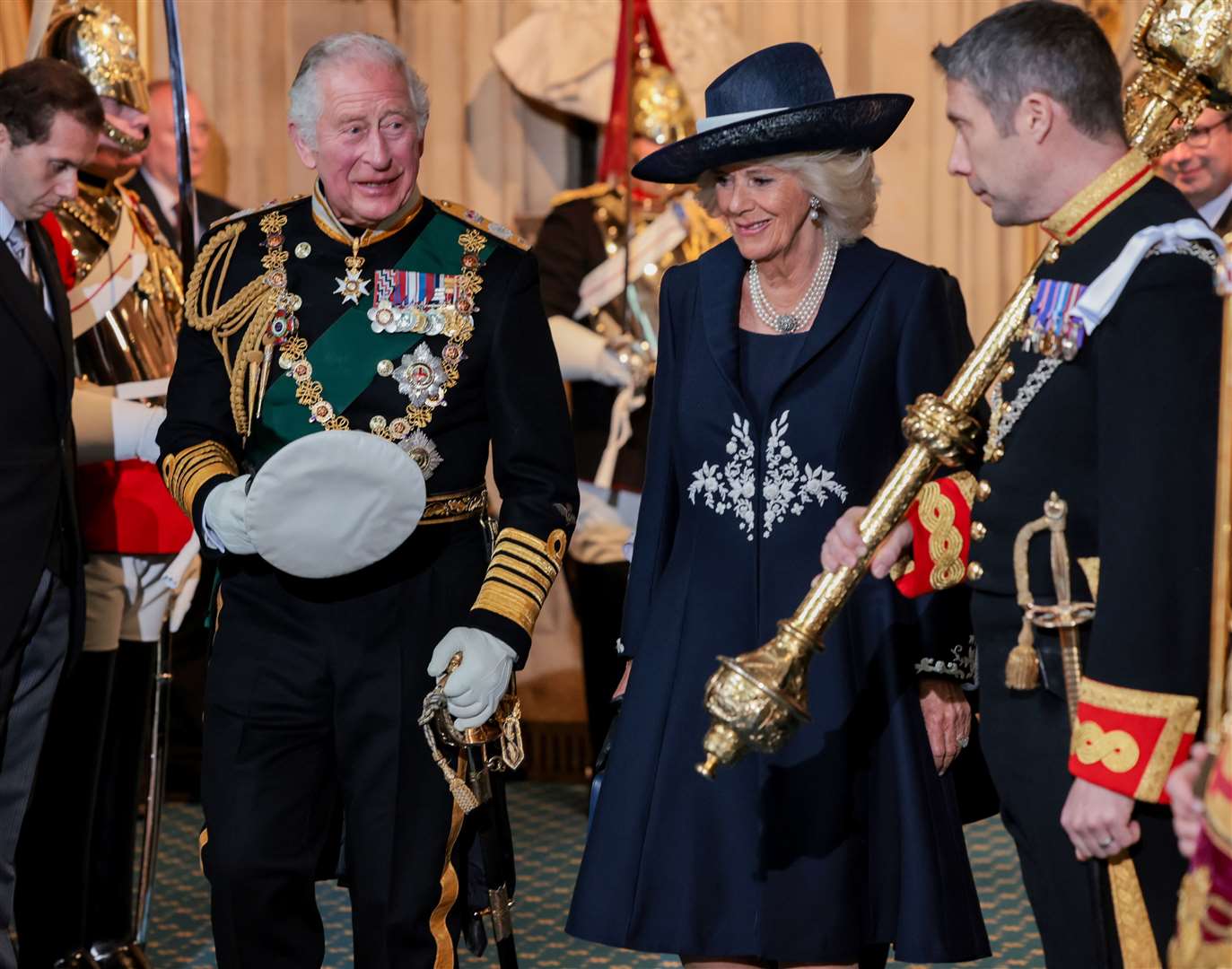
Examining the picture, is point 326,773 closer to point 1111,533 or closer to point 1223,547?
point 1111,533

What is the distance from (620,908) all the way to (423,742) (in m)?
0.37

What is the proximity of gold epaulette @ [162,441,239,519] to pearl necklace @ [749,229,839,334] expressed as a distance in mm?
821

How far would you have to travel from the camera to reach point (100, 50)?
3.96 m

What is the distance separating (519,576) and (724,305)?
49cm

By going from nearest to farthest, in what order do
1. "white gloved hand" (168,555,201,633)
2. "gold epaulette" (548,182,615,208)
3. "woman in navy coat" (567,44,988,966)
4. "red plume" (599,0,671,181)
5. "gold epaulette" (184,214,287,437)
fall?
"woman in navy coat" (567,44,988,966) → "gold epaulette" (184,214,287,437) → "white gloved hand" (168,555,201,633) → "gold epaulette" (548,182,615,208) → "red plume" (599,0,671,181)

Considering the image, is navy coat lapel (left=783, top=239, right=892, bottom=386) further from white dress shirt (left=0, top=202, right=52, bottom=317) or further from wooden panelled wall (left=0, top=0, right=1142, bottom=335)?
wooden panelled wall (left=0, top=0, right=1142, bottom=335)

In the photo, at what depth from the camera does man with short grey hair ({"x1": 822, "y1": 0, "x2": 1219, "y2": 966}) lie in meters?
1.84

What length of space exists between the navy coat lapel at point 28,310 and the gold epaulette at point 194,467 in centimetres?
56

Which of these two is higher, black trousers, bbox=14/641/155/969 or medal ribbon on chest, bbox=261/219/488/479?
medal ribbon on chest, bbox=261/219/488/479

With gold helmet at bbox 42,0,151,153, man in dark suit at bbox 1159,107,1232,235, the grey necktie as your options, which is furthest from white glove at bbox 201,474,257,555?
man in dark suit at bbox 1159,107,1232,235

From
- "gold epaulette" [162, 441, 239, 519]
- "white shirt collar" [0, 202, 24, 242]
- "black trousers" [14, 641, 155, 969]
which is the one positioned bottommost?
"black trousers" [14, 641, 155, 969]

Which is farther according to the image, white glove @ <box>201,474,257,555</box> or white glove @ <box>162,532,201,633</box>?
white glove @ <box>162,532,201,633</box>

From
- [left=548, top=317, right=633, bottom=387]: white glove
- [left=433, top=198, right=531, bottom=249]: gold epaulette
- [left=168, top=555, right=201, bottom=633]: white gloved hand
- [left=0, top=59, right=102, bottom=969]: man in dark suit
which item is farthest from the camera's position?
[left=548, top=317, right=633, bottom=387]: white glove

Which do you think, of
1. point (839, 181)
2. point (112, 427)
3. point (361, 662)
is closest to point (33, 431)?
point (112, 427)
